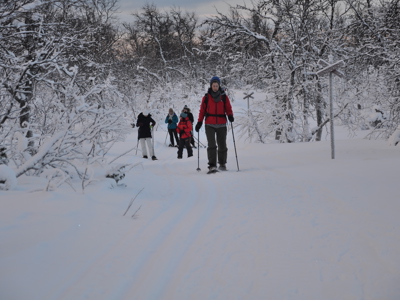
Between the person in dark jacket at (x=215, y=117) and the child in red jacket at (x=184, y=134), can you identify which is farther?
the child in red jacket at (x=184, y=134)

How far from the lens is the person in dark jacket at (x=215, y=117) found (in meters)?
6.70

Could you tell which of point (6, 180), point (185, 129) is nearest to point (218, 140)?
point (6, 180)

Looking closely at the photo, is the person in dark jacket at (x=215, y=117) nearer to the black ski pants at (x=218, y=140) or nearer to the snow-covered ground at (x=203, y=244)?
the black ski pants at (x=218, y=140)

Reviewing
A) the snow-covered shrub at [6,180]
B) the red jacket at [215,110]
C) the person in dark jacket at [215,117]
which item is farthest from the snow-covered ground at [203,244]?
the red jacket at [215,110]

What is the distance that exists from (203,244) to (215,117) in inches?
177

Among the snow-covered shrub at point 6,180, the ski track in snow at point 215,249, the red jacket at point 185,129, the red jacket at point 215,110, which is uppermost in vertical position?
the red jacket at point 215,110

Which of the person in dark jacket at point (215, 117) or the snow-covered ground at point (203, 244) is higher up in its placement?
the person in dark jacket at point (215, 117)

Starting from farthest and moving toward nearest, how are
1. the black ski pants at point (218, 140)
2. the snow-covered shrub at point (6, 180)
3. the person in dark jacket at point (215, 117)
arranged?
the black ski pants at point (218, 140) < the person in dark jacket at point (215, 117) < the snow-covered shrub at point (6, 180)

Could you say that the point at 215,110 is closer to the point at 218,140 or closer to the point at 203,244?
the point at 218,140

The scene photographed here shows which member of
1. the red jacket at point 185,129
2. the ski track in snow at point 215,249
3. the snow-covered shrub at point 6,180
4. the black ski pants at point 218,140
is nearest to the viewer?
the ski track in snow at point 215,249

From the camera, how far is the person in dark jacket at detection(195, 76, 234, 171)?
670cm

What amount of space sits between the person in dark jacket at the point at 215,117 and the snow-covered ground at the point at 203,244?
99.4 inches

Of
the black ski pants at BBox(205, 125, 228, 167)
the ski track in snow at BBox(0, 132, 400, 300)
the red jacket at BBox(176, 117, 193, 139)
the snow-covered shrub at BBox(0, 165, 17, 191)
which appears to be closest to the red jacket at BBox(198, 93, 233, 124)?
the black ski pants at BBox(205, 125, 228, 167)

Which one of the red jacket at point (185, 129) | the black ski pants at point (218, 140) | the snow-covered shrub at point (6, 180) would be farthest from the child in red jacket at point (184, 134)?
the snow-covered shrub at point (6, 180)
